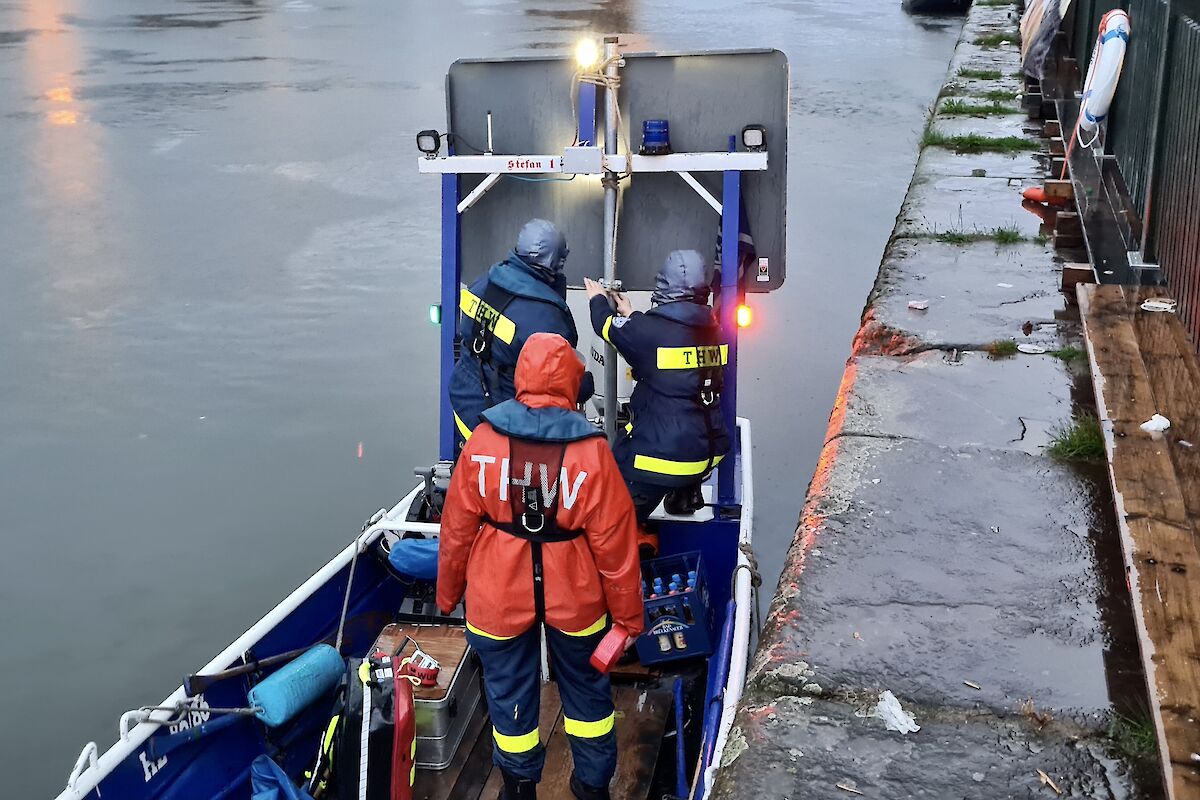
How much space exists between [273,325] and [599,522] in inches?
362

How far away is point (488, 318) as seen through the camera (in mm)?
4711

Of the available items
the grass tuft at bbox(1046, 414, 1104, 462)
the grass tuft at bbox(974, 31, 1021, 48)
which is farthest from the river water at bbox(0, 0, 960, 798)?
the grass tuft at bbox(1046, 414, 1104, 462)

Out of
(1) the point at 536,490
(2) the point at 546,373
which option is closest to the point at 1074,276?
(2) the point at 546,373

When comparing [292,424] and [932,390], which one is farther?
[292,424]

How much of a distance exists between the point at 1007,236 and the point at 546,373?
433 centimetres

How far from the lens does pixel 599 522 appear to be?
12.0ft

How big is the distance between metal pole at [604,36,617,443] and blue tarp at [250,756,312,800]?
6.86ft

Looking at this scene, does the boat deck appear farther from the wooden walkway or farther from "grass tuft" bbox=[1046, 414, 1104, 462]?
the wooden walkway

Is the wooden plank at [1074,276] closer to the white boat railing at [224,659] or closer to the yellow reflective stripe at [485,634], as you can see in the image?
the white boat railing at [224,659]

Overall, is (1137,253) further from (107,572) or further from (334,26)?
(334,26)

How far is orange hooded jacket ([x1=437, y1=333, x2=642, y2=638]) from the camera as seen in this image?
143 inches

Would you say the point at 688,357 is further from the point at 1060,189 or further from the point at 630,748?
the point at 1060,189

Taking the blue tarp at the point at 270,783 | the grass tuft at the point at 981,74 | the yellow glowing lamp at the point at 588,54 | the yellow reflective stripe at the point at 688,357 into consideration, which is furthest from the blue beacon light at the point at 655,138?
the grass tuft at the point at 981,74

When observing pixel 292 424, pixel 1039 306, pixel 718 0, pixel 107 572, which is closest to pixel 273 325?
pixel 292 424
